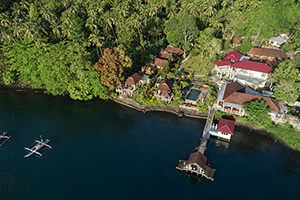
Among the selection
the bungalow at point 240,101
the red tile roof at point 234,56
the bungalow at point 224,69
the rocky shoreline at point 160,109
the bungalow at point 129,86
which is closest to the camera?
the bungalow at point 240,101

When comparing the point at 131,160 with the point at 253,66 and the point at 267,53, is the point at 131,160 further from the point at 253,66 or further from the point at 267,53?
the point at 267,53

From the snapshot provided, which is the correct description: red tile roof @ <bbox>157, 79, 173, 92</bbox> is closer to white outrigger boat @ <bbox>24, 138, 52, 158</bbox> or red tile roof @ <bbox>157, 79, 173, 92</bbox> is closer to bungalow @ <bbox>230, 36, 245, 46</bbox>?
white outrigger boat @ <bbox>24, 138, 52, 158</bbox>

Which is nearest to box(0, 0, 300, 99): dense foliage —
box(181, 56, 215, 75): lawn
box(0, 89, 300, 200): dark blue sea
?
box(181, 56, 215, 75): lawn

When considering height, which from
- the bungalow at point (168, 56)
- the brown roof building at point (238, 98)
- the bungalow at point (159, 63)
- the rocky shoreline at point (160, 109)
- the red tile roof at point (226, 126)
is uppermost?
the bungalow at point (168, 56)

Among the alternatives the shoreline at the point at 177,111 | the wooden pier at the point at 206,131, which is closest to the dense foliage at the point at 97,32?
the shoreline at the point at 177,111

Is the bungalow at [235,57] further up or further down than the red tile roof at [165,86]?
further up

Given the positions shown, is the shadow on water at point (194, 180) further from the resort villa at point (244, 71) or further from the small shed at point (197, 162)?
the resort villa at point (244, 71)

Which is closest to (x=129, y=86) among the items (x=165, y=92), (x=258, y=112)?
(x=165, y=92)
